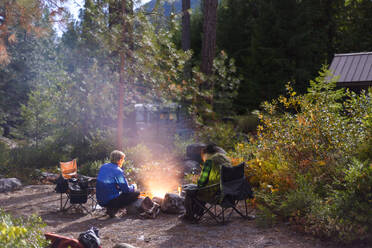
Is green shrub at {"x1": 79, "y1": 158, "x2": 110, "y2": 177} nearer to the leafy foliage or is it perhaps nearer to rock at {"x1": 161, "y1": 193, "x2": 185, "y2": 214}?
rock at {"x1": 161, "y1": 193, "x2": 185, "y2": 214}

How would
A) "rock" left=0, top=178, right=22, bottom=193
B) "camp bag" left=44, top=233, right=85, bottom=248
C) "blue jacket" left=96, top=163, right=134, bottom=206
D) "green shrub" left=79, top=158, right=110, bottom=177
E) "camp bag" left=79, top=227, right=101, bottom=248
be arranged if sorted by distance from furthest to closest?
"green shrub" left=79, top=158, right=110, bottom=177 → "rock" left=0, top=178, right=22, bottom=193 → "blue jacket" left=96, top=163, right=134, bottom=206 → "camp bag" left=79, top=227, right=101, bottom=248 → "camp bag" left=44, top=233, right=85, bottom=248

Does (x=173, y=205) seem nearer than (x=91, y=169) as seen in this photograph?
Yes

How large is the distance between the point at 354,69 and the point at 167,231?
26.1 feet

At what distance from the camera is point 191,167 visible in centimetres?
1045

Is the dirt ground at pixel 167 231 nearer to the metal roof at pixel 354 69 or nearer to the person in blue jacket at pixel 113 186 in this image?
the person in blue jacket at pixel 113 186

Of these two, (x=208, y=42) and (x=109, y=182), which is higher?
(x=208, y=42)

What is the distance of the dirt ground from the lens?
5.09m

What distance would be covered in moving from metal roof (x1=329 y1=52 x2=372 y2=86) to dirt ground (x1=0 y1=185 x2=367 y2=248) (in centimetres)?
624

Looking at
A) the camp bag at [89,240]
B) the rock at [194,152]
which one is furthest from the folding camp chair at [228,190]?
the rock at [194,152]

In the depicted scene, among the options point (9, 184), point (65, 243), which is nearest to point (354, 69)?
point (65, 243)

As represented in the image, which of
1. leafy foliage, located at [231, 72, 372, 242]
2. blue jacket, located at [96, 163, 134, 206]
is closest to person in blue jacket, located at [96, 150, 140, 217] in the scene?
blue jacket, located at [96, 163, 134, 206]

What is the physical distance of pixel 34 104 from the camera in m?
13.4

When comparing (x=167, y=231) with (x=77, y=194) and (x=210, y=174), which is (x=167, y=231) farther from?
(x=77, y=194)

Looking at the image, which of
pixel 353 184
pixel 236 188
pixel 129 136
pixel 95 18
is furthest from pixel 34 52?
pixel 353 184
